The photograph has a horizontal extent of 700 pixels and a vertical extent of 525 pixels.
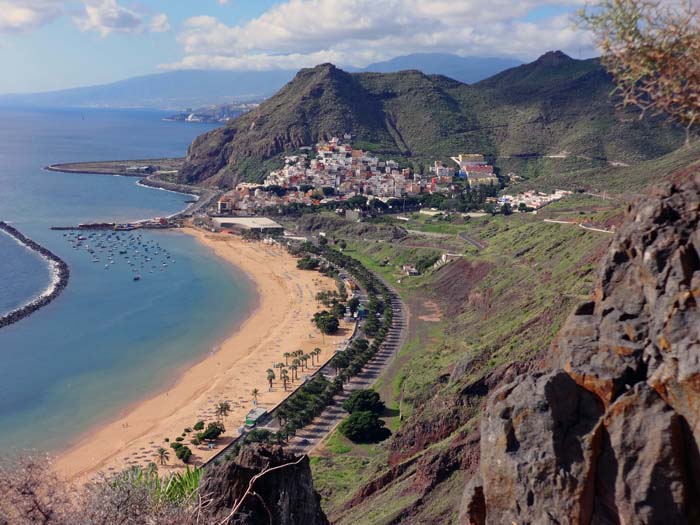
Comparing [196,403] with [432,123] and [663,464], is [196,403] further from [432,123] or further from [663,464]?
[432,123]

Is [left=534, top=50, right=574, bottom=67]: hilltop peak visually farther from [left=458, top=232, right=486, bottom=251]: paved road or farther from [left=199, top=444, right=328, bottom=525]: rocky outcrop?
[left=199, top=444, right=328, bottom=525]: rocky outcrop

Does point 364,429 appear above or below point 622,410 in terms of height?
below

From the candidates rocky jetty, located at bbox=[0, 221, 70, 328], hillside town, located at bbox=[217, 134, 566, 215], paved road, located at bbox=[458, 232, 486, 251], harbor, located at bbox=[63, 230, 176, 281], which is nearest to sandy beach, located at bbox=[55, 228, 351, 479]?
harbor, located at bbox=[63, 230, 176, 281]

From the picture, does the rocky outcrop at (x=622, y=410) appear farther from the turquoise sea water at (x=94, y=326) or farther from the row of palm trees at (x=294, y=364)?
the row of palm trees at (x=294, y=364)

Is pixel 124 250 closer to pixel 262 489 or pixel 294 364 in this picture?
pixel 294 364

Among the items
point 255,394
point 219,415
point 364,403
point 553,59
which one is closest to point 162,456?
point 219,415
